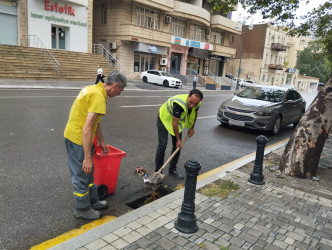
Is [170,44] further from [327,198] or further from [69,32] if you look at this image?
[327,198]

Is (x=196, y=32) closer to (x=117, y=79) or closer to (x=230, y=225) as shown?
(x=117, y=79)

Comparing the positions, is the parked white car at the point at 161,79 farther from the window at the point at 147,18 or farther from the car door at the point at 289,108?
the car door at the point at 289,108

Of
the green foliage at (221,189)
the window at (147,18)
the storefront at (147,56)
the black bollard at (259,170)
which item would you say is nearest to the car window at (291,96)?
the black bollard at (259,170)

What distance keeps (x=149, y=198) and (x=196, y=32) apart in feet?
128

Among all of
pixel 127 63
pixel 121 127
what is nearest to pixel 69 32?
pixel 127 63

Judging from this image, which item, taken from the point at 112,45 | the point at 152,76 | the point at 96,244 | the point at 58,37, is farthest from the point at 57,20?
the point at 96,244

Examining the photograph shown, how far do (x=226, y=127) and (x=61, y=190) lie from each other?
6618 millimetres

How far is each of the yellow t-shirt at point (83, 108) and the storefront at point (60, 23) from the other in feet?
77.3

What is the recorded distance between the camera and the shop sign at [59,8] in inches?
944

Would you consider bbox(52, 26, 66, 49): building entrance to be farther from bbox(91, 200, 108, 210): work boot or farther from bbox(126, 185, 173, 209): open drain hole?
bbox(91, 200, 108, 210): work boot

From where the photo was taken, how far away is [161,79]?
2789cm

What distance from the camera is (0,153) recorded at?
17.2ft

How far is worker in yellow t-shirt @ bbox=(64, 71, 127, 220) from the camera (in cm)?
294

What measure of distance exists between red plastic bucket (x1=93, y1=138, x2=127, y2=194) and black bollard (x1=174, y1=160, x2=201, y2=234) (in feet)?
3.04
